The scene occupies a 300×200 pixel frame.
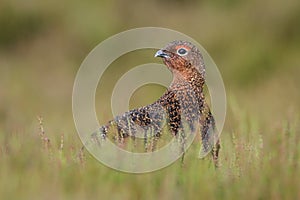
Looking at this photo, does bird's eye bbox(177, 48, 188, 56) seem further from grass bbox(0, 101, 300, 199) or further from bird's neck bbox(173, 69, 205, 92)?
grass bbox(0, 101, 300, 199)

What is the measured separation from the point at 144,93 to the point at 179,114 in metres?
5.61

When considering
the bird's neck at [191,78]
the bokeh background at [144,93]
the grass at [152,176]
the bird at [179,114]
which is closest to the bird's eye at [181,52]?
the bird at [179,114]

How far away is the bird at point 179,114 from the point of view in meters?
4.74

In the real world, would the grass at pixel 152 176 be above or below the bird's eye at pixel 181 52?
below

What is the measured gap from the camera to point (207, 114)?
498 cm

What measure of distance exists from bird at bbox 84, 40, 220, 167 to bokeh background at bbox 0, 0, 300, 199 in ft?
0.49

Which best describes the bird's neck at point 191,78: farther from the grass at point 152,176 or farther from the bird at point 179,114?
the grass at point 152,176

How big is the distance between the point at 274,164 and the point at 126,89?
3.73m

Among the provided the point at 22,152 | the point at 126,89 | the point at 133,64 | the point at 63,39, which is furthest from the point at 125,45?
the point at 22,152

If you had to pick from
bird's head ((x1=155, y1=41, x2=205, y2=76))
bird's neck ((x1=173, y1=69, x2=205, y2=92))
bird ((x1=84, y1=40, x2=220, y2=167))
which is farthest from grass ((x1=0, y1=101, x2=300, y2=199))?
bird's head ((x1=155, y1=41, x2=205, y2=76))

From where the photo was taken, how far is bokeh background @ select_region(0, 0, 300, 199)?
13.4 feet

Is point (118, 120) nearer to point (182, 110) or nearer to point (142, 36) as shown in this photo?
point (182, 110)

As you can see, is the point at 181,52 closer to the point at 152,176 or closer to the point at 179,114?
the point at 179,114

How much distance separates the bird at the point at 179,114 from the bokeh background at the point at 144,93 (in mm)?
149
